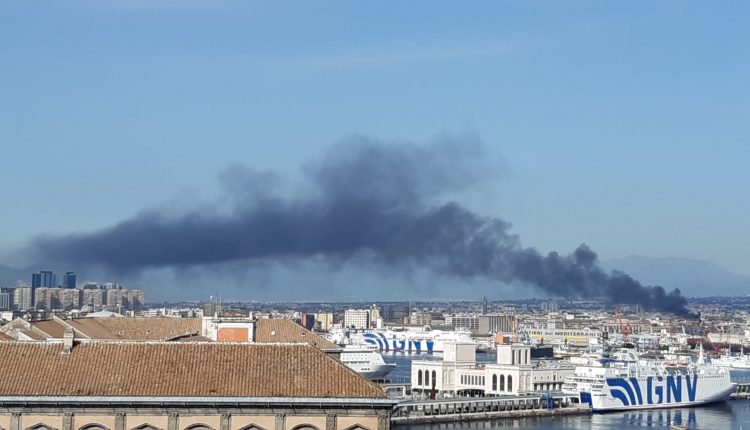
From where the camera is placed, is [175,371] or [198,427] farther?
[175,371]

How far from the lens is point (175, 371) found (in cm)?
2245

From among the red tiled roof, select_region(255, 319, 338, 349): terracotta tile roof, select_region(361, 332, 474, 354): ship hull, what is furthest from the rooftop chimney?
select_region(361, 332, 474, 354): ship hull

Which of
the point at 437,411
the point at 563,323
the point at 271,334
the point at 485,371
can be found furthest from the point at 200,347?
the point at 563,323

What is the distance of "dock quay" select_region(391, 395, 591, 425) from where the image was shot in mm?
65000

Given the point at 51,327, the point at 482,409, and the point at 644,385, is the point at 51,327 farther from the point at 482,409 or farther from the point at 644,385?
the point at 644,385

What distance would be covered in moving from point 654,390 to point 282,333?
4221 cm

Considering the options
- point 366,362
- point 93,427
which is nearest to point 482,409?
point 366,362

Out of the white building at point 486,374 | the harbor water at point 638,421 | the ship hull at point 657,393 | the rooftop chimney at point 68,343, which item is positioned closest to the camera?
the rooftop chimney at point 68,343

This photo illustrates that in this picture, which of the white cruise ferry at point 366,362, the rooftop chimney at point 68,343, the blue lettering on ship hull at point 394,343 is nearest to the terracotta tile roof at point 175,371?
the rooftop chimney at point 68,343

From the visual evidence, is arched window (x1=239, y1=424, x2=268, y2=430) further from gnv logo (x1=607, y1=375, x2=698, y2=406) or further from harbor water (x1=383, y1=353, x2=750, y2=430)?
gnv logo (x1=607, y1=375, x2=698, y2=406)

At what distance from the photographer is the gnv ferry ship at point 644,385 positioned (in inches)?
2960

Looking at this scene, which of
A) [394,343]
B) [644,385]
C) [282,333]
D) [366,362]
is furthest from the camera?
[394,343]

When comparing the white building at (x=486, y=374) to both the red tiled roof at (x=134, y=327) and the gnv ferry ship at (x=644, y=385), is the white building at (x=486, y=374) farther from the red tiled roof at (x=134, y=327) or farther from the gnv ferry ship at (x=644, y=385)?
the red tiled roof at (x=134, y=327)

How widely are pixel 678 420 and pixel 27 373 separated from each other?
4967 cm
